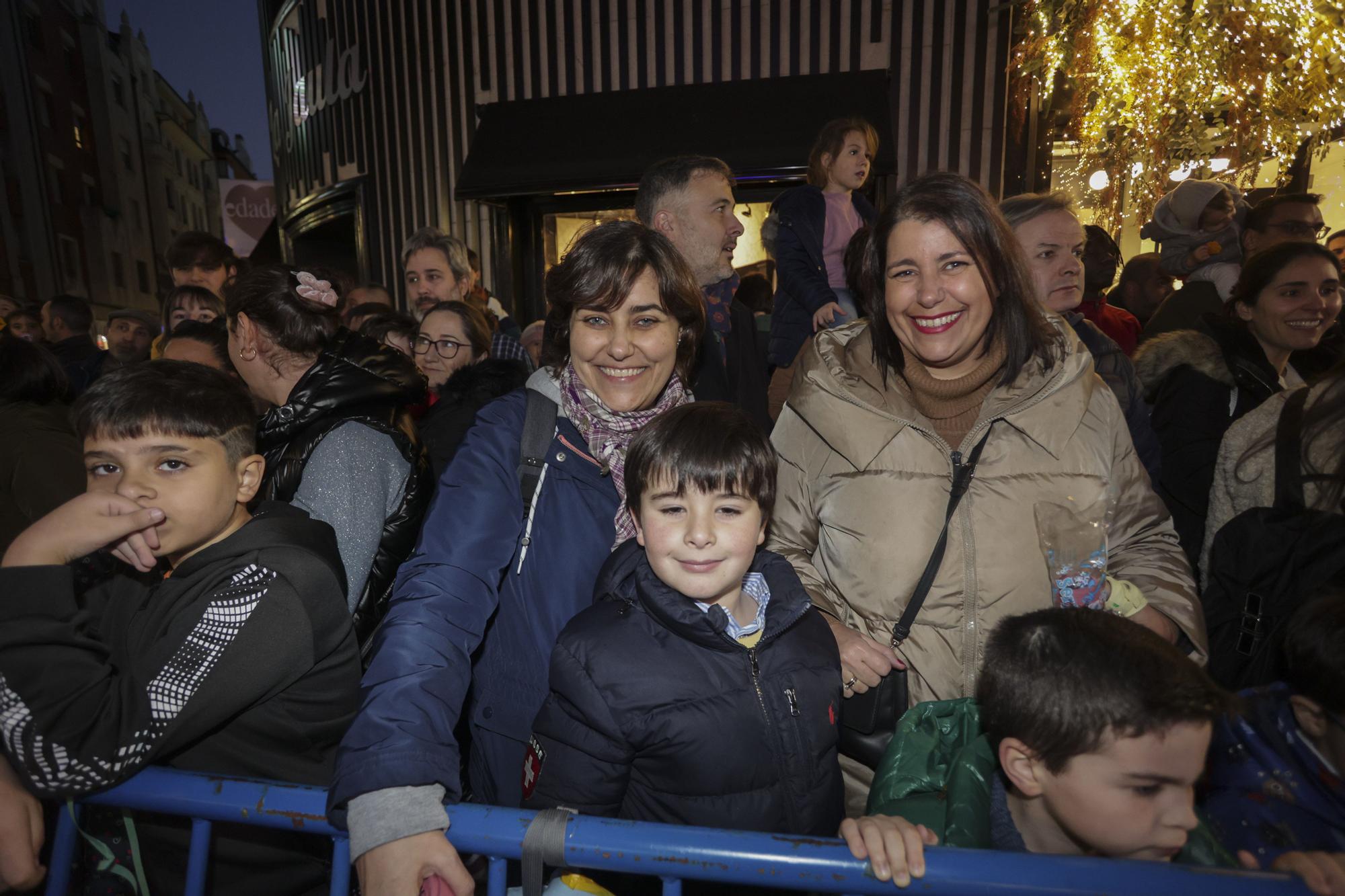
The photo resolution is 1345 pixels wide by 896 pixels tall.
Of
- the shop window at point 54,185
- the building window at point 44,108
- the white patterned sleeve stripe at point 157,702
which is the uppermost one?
the building window at point 44,108

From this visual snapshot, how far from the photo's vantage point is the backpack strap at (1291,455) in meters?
2.16

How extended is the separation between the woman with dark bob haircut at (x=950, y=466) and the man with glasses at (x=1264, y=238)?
223 centimetres

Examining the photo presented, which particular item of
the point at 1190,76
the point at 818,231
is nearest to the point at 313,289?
the point at 818,231

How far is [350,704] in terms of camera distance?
1.72 m

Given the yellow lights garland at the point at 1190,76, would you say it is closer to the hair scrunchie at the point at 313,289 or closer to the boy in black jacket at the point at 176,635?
the hair scrunchie at the point at 313,289

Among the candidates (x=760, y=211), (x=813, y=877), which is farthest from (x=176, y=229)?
(x=813, y=877)

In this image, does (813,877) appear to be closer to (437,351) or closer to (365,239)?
(437,351)

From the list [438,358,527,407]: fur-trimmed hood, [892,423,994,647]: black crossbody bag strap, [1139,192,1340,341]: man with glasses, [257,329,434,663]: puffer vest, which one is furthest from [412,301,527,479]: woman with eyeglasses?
[1139,192,1340,341]: man with glasses

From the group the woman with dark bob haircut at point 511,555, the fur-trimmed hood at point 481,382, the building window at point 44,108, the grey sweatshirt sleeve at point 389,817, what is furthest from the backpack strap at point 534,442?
the building window at point 44,108

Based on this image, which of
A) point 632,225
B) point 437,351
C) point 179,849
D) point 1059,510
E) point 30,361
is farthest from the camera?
point 437,351

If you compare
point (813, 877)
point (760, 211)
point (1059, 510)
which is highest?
point (760, 211)

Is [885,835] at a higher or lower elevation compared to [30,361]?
lower

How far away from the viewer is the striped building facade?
271 inches

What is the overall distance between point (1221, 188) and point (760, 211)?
4061mm
